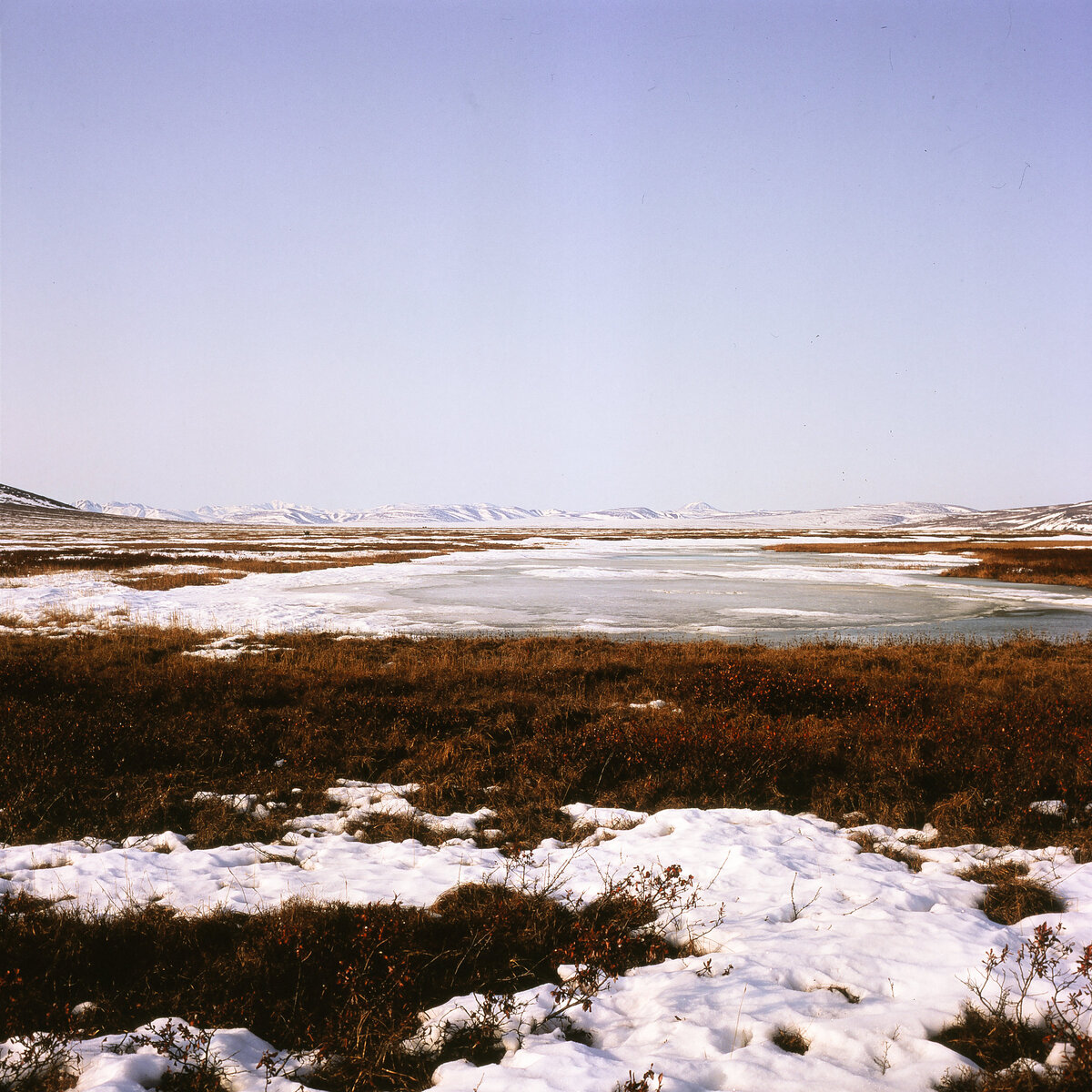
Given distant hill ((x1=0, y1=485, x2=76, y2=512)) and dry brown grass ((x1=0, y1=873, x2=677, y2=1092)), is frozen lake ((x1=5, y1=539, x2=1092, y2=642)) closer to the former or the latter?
dry brown grass ((x1=0, y1=873, x2=677, y2=1092))

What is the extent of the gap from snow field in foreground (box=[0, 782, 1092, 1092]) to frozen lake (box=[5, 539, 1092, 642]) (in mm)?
11149

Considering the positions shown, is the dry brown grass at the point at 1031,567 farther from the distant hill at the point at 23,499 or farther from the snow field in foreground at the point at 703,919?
the distant hill at the point at 23,499

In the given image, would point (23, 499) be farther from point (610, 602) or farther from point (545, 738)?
point (545, 738)

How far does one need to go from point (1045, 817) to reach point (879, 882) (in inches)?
106

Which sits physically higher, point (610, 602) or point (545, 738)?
point (545, 738)

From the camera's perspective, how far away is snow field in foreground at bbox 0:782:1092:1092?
336 centimetres

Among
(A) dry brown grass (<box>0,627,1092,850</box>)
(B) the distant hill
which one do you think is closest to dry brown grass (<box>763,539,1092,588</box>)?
(A) dry brown grass (<box>0,627,1092,850</box>)

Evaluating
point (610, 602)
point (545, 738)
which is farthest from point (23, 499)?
point (545, 738)

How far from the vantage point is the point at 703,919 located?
4.93m

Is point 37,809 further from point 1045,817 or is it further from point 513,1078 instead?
point 1045,817

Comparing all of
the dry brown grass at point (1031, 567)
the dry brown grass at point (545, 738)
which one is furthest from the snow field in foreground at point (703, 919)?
the dry brown grass at point (1031, 567)

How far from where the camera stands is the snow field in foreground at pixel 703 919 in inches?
132

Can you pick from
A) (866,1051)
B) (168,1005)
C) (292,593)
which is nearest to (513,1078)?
(866,1051)

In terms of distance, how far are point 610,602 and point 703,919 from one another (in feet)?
63.2
